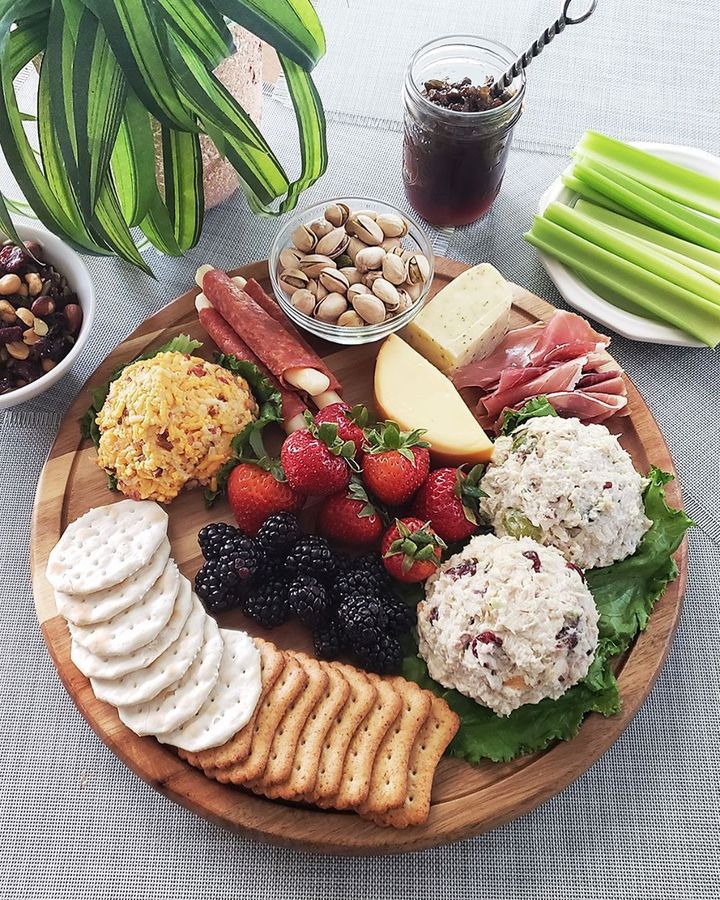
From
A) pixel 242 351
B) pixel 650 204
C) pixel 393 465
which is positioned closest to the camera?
pixel 393 465

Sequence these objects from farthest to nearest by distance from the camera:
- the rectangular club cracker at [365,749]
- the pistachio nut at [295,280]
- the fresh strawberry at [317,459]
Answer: the pistachio nut at [295,280]
the fresh strawberry at [317,459]
the rectangular club cracker at [365,749]

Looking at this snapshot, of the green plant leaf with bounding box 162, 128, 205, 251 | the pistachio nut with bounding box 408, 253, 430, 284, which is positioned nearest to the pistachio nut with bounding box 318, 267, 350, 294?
the pistachio nut with bounding box 408, 253, 430, 284

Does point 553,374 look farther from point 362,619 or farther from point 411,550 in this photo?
point 362,619

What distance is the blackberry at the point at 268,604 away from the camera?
2131mm

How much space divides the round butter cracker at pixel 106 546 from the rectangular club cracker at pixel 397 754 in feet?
2.40

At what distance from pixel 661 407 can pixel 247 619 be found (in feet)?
4.97

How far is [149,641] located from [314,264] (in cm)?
120

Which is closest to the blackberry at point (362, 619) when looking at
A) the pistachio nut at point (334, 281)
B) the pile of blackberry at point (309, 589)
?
the pile of blackberry at point (309, 589)

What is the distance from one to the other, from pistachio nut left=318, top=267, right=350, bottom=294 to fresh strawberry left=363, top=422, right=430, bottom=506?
489mm

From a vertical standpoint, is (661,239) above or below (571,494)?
above

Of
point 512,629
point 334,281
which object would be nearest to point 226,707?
point 512,629

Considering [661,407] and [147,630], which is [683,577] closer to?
[661,407]

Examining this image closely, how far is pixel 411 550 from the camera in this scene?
213 cm

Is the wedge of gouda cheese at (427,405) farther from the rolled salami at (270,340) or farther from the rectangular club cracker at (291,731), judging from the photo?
the rectangular club cracker at (291,731)
